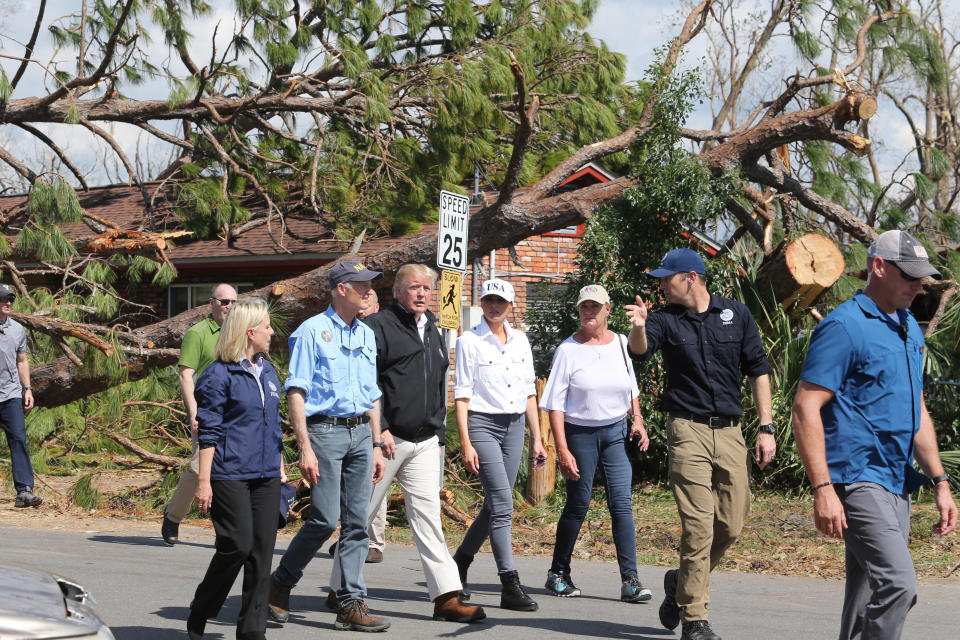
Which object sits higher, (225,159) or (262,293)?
(225,159)

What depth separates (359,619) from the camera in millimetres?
5930

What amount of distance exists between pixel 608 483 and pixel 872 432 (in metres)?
2.90

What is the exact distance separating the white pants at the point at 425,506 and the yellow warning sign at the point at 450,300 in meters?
2.89

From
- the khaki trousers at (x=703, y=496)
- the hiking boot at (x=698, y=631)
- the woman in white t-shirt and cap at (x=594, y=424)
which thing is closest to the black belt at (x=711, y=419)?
the khaki trousers at (x=703, y=496)

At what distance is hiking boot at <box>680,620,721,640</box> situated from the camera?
5.53 meters

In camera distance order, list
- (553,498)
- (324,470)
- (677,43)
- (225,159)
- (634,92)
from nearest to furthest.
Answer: (324,470) → (553,498) → (677,43) → (225,159) → (634,92)

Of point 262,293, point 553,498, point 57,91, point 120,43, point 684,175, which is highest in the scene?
point 120,43

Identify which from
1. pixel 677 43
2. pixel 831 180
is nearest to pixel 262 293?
pixel 677 43

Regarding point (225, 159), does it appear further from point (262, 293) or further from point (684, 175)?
point (684, 175)

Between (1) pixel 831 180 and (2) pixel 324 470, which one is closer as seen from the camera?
(2) pixel 324 470

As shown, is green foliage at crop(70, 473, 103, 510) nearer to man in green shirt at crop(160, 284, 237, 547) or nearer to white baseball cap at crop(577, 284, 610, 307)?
man in green shirt at crop(160, 284, 237, 547)

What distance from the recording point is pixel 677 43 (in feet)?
44.9

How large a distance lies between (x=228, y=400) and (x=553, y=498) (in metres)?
6.79

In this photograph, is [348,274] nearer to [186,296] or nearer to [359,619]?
[359,619]
